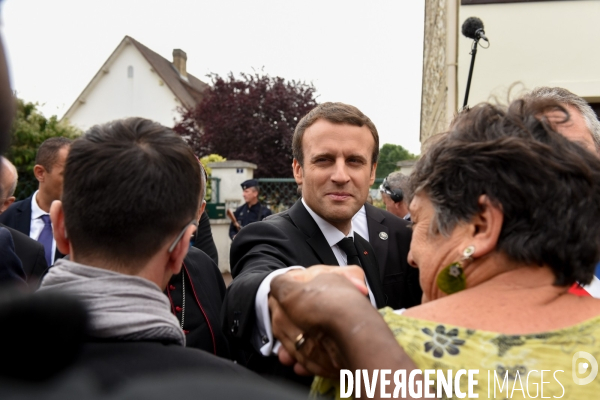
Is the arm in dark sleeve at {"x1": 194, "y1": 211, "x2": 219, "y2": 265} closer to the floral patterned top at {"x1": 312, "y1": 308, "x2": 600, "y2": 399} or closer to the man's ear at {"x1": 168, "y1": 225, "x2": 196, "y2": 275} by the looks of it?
the man's ear at {"x1": 168, "y1": 225, "x2": 196, "y2": 275}

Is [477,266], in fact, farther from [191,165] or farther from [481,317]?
[191,165]

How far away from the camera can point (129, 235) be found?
4.65 feet

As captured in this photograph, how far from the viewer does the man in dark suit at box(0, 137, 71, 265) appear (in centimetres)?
451

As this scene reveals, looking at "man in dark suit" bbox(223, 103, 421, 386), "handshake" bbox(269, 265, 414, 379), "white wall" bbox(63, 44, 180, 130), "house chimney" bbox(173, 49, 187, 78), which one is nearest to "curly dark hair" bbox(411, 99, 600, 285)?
"handshake" bbox(269, 265, 414, 379)

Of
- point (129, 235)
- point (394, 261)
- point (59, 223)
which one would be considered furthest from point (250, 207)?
point (129, 235)

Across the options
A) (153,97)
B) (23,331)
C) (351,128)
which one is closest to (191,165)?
(23,331)

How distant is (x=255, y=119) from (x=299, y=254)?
19.3 metres

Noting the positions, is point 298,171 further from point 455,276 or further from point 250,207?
point 250,207

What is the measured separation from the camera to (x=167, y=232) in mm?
1474

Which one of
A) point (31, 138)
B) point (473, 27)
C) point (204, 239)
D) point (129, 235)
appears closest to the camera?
point (129, 235)

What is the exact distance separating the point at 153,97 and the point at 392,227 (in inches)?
1200

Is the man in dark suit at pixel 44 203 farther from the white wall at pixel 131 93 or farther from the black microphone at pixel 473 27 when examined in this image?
the white wall at pixel 131 93

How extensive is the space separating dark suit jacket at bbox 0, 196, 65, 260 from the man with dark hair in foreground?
3363mm

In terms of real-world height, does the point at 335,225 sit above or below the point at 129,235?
below
